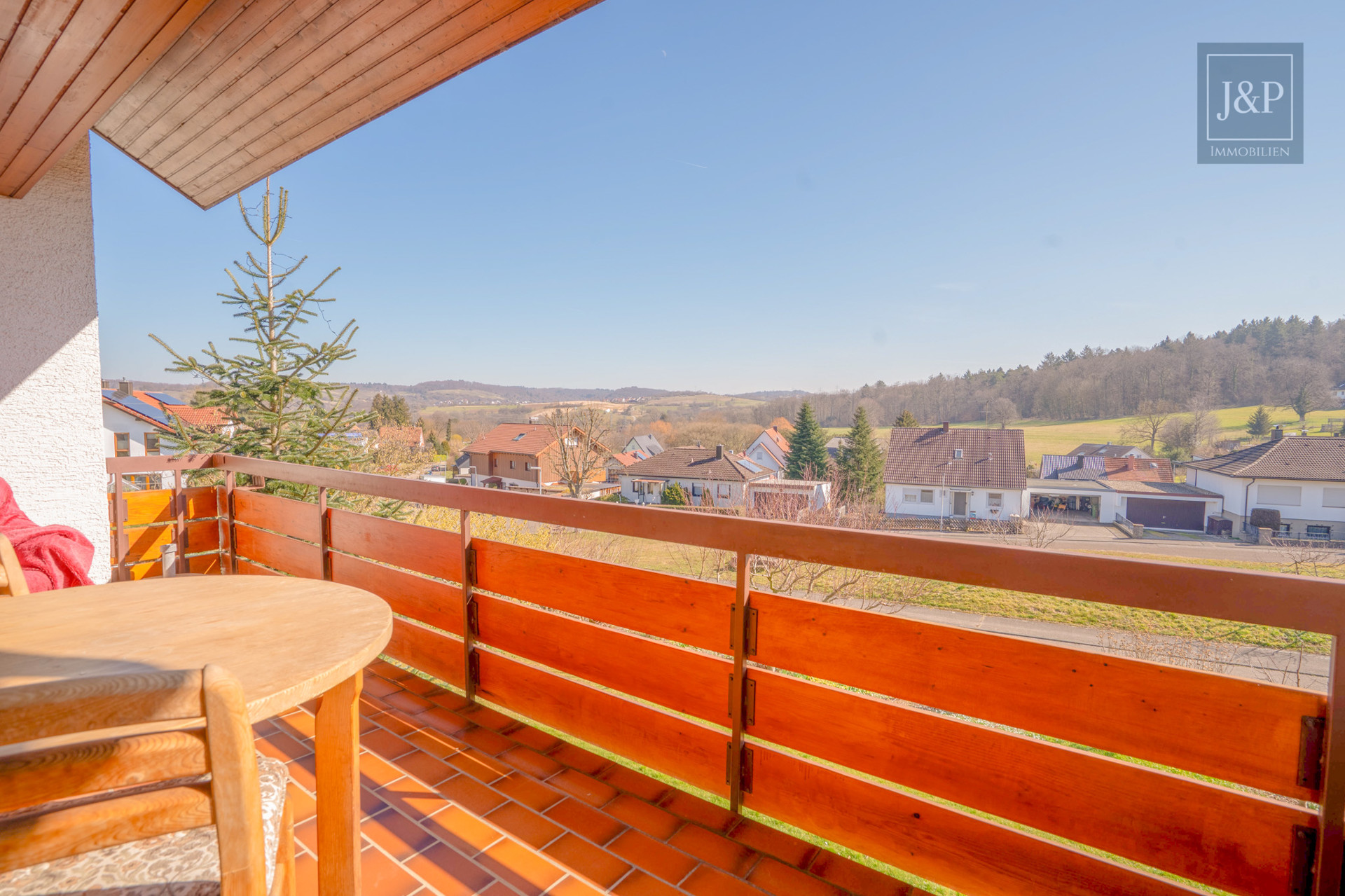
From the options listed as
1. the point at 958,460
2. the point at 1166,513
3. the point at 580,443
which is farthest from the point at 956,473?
the point at 580,443

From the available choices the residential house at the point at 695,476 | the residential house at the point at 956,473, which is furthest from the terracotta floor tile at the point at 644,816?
the residential house at the point at 695,476

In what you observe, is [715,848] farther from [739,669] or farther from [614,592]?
[614,592]

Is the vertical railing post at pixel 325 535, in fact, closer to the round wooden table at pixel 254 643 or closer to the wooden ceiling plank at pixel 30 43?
the round wooden table at pixel 254 643

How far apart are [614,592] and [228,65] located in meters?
2.46

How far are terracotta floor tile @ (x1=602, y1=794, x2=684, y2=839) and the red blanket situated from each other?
6.22 ft

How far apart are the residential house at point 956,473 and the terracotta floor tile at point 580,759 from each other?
1436 centimetres

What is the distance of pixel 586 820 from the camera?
5.59ft

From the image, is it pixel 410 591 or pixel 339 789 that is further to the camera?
pixel 410 591

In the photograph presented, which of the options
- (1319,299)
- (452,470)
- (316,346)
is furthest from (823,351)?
(316,346)

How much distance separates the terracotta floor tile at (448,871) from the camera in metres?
1.45

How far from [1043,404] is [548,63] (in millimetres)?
14174

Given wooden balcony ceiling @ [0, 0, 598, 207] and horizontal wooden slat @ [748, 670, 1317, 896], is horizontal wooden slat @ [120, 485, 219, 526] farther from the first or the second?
horizontal wooden slat @ [748, 670, 1317, 896]

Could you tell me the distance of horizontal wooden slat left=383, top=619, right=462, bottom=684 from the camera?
2.38 m

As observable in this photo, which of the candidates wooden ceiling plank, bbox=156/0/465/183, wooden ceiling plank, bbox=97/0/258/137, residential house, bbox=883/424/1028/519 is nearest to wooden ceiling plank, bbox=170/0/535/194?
wooden ceiling plank, bbox=156/0/465/183
